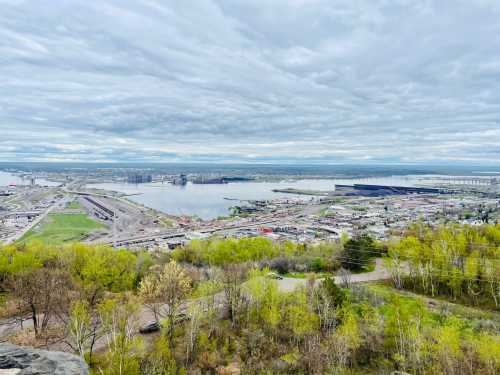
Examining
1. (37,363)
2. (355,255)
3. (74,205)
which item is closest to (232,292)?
(37,363)

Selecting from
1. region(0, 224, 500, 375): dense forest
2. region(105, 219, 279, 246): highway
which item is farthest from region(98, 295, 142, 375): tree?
region(105, 219, 279, 246): highway

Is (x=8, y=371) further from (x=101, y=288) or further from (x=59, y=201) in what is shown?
(x=59, y=201)

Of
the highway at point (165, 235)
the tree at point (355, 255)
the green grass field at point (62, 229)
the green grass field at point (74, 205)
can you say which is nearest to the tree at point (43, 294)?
the tree at point (355, 255)

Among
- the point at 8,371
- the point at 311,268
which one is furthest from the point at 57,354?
the point at 311,268

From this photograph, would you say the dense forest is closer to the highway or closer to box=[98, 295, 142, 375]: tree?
box=[98, 295, 142, 375]: tree

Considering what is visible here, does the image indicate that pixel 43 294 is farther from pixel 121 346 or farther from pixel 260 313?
pixel 260 313

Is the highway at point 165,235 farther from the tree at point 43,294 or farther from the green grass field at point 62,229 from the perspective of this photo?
the tree at point 43,294
